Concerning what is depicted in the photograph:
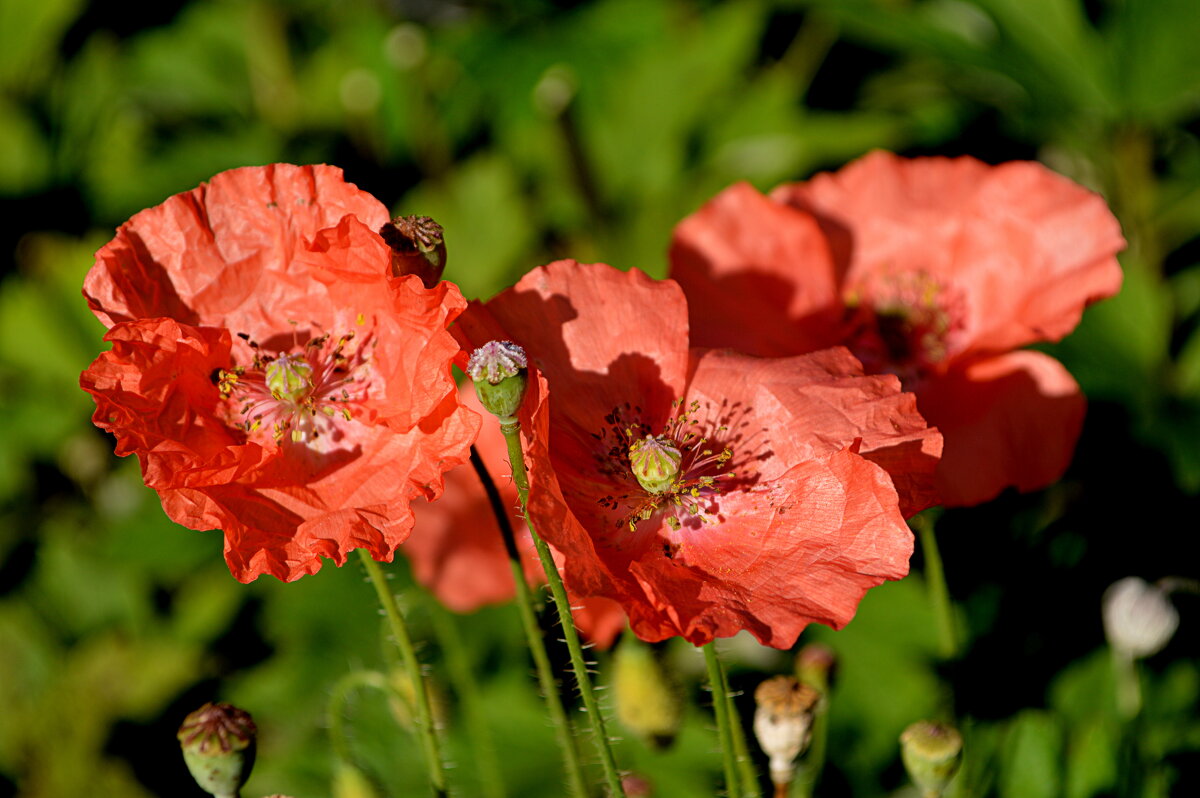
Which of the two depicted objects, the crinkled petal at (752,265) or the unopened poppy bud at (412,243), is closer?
the unopened poppy bud at (412,243)

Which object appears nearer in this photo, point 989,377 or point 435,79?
point 989,377

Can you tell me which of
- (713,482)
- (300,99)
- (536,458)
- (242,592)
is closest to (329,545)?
(536,458)

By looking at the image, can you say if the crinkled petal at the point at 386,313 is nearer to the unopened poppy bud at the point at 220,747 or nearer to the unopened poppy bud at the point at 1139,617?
the unopened poppy bud at the point at 220,747

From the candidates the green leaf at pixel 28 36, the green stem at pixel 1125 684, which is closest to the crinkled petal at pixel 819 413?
the green stem at pixel 1125 684

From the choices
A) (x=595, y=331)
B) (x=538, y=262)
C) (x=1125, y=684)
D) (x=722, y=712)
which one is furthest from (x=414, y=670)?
(x=538, y=262)

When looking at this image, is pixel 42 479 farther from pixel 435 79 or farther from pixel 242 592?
pixel 435 79

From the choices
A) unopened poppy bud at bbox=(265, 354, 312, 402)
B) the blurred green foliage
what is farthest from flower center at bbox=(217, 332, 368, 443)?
the blurred green foliage

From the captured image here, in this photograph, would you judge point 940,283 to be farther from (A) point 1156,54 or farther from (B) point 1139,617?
(A) point 1156,54
